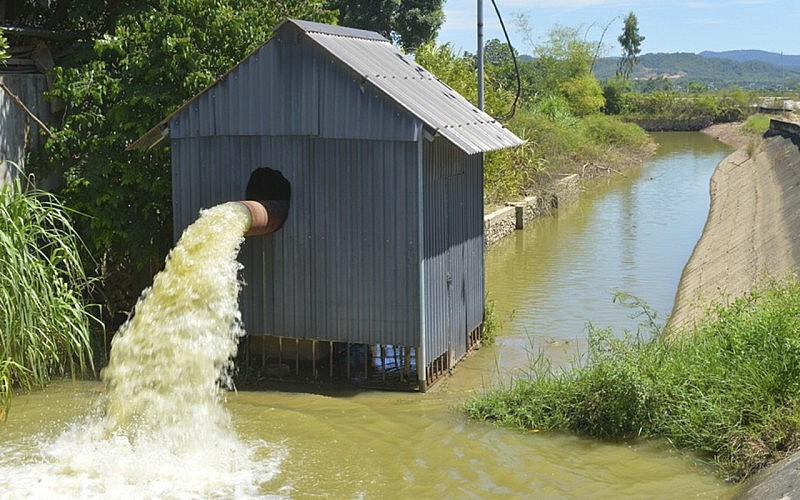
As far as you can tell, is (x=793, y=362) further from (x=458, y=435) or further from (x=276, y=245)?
(x=276, y=245)

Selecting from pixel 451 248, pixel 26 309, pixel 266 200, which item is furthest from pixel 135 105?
pixel 451 248

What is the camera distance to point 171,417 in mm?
9273

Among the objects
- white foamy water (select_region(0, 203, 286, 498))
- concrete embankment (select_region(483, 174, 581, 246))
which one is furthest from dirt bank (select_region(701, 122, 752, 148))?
white foamy water (select_region(0, 203, 286, 498))

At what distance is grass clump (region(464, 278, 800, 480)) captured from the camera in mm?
8242

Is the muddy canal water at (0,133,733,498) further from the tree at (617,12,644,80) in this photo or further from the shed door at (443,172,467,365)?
the tree at (617,12,644,80)

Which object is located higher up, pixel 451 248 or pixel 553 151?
pixel 553 151

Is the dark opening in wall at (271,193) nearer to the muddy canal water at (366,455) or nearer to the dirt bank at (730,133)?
the muddy canal water at (366,455)

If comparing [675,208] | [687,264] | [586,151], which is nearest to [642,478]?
[687,264]

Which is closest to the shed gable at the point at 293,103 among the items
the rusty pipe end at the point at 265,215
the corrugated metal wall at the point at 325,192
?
the corrugated metal wall at the point at 325,192

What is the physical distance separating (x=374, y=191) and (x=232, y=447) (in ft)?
10.5

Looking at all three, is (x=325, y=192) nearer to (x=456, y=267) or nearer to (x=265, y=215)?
(x=265, y=215)

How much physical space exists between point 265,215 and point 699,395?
479cm

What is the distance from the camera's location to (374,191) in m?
10.8

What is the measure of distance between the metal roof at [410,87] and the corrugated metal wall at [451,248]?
352 mm
